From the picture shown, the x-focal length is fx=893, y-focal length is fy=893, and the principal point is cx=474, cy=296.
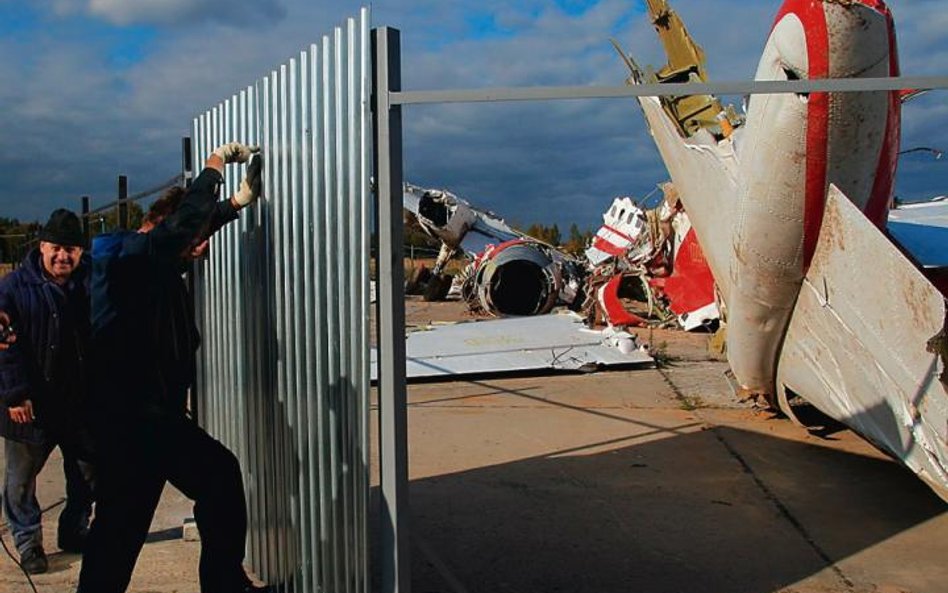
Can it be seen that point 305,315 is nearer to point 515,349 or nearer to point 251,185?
point 251,185

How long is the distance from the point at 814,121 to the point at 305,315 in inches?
123

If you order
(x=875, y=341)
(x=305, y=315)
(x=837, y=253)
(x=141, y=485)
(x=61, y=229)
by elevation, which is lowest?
(x=141, y=485)

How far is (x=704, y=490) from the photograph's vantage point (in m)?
6.46

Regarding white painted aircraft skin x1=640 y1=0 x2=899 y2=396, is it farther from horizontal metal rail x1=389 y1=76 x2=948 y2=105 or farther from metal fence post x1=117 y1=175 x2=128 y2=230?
metal fence post x1=117 y1=175 x2=128 y2=230

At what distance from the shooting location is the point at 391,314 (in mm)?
3383

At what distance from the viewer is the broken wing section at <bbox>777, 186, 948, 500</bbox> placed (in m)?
4.47

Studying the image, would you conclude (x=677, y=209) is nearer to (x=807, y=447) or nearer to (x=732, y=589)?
(x=807, y=447)

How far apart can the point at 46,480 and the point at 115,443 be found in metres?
3.35

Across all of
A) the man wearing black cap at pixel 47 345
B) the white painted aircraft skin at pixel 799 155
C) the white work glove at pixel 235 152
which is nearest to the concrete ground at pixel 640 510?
the man wearing black cap at pixel 47 345

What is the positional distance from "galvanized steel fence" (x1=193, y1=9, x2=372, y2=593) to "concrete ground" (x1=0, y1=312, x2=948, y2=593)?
0.84m

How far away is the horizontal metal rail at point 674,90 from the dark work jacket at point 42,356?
7.65ft

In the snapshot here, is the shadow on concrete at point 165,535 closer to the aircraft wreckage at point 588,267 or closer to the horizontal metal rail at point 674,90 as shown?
the horizontal metal rail at point 674,90

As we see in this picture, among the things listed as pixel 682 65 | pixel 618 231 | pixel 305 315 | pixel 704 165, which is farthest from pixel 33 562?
pixel 618 231

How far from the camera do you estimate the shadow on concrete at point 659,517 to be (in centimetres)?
482
